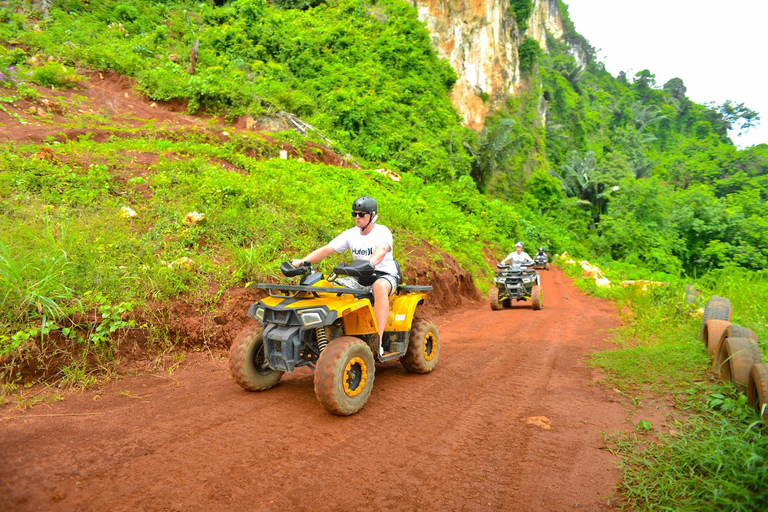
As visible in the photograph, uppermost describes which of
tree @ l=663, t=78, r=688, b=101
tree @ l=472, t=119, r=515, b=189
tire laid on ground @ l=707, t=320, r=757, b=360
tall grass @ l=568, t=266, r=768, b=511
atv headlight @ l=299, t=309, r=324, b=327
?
tree @ l=663, t=78, r=688, b=101

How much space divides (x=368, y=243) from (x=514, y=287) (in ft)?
25.8

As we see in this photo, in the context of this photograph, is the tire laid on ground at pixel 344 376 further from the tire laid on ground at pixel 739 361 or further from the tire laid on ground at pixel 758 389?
the tire laid on ground at pixel 739 361

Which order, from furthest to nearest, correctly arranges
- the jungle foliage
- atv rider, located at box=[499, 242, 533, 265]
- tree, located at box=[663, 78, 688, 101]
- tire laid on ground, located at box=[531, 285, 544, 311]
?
tree, located at box=[663, 78, 688, 101]
the jungle foliage
atv rider, located at box=[499, 242, 533, 265]
tire laid on ground, located at box=[531, 285, 544, 311]

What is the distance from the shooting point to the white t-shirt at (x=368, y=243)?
4.61m

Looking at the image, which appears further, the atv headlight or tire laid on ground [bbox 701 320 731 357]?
tire laid on ground [bbox 701 320 731 357]

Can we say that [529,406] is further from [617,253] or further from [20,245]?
[617,253]

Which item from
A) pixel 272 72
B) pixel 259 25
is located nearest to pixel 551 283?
pixel 272 72

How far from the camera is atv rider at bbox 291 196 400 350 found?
4355mm

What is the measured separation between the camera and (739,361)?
155 inches

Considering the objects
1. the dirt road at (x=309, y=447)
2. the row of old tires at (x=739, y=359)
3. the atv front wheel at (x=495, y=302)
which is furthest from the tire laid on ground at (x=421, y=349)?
the atv front wheel at (x=495, y=302)

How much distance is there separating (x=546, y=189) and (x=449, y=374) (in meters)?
29.6

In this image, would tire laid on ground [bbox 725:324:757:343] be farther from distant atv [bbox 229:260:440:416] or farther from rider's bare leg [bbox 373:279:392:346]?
rider's bare leg [bbox 373:279:392:346]

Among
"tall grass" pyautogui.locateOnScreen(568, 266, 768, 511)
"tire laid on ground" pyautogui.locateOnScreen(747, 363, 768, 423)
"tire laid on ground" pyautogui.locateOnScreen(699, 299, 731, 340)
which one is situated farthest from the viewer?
"tire laid on ground" pyautogui.locateOnScreen(699, 299, 731, 340)

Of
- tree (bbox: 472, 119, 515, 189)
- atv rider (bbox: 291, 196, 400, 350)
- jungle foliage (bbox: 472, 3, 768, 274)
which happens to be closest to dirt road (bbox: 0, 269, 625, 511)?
atv rider (bbox: 291, 196, 400, 350)
